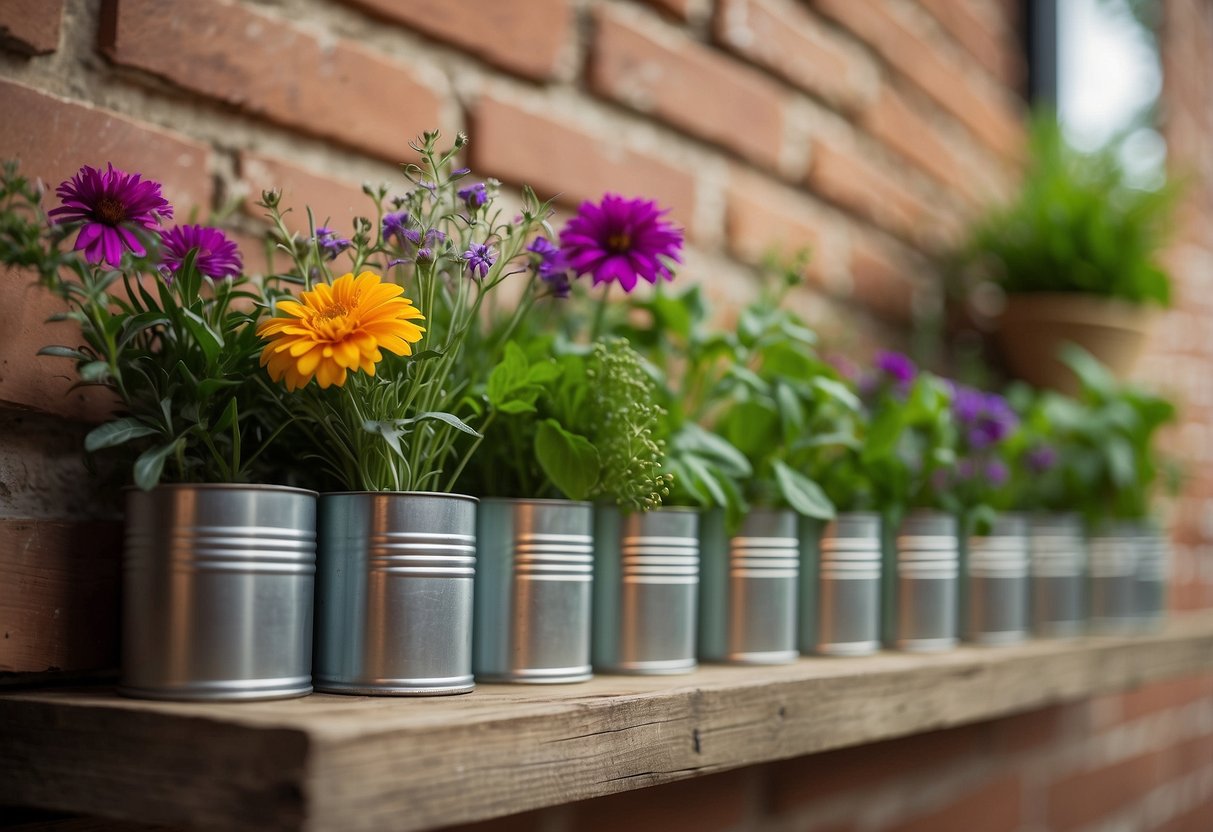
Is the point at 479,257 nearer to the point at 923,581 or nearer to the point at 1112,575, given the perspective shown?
the point at 923,581

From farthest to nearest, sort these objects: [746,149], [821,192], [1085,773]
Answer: [1085,773], [821,192], [746,149]

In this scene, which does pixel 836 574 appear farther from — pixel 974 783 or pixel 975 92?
pixel 975 92

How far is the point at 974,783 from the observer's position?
1395mm

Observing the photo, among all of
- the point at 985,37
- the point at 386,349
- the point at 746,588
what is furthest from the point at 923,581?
the point at 985,37

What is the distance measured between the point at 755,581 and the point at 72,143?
51 centimetres

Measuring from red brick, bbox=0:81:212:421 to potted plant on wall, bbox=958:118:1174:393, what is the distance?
1.16 meters

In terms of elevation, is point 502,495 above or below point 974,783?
above

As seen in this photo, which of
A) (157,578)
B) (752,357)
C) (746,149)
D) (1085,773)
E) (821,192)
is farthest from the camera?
(1085,773)

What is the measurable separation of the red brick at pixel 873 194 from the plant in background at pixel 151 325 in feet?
2.72

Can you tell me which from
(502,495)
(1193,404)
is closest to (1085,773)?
(1193,404)

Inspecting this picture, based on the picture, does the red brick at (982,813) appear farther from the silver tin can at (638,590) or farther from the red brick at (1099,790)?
the silver tin can at (638,590)

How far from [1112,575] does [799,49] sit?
0.67 metres

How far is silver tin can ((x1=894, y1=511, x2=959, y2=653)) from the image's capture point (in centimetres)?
97

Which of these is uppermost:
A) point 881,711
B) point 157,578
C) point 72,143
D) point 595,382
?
point 72,143
